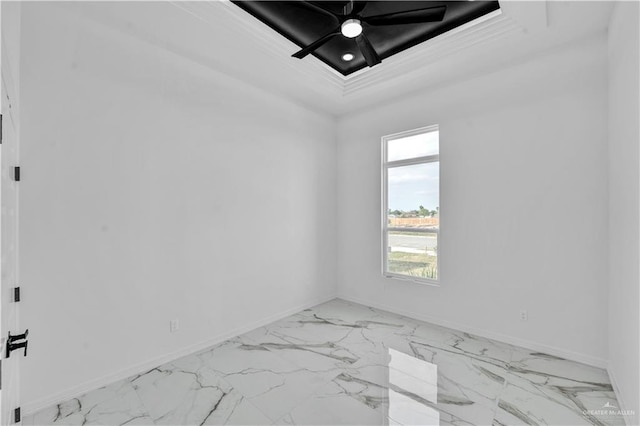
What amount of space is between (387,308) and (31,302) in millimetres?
3652

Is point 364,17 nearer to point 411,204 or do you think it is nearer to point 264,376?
point 411,204

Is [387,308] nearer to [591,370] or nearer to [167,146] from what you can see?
[591,370]

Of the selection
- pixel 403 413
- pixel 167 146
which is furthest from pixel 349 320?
pixel 167 146

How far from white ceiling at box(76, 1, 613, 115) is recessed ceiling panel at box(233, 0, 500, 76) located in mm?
80

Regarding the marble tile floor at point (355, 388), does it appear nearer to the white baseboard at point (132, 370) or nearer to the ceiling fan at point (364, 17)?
the white baseboard at point (132, 370)

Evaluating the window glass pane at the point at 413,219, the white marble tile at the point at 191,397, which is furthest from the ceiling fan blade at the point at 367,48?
the white marble tile at the point at 191,397

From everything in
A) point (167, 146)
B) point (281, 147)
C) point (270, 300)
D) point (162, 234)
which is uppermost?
point (281, 147)

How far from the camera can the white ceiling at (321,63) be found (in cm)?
237

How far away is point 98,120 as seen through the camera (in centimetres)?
242

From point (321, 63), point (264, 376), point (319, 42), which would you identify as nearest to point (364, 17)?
point (319, 42)

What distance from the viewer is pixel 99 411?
82.0 inches

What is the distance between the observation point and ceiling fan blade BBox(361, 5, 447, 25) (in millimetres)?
2117

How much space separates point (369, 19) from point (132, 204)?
246 cm

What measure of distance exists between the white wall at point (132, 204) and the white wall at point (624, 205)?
3.20 metres
